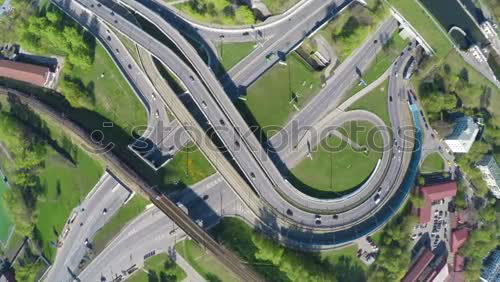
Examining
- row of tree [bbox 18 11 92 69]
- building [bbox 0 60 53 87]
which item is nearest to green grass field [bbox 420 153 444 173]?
row of tree [bbox 18 11 92 69]

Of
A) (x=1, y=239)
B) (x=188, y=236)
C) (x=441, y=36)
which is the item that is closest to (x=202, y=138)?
(x=188, y=236)

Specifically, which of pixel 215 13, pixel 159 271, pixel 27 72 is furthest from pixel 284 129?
pixel 27 72

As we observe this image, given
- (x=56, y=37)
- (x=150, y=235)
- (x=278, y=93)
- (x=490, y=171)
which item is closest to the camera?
(x=56, y=37)

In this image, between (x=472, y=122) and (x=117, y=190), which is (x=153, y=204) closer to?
(x=117, y=190)

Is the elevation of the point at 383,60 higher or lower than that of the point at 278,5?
lower

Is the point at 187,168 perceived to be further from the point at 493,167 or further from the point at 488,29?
the point at 488,29
